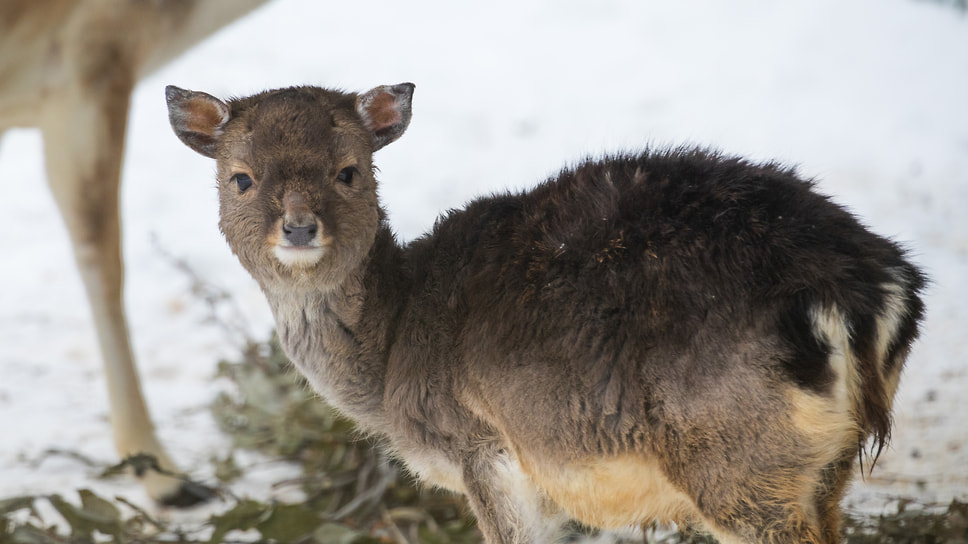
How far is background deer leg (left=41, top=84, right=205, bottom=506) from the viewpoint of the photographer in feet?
13.8

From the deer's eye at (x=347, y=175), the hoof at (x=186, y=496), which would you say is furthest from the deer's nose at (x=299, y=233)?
the hoof at (x=186, y=496)

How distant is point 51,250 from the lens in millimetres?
6918

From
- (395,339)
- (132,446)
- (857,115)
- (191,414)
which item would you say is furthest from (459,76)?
(395,339)

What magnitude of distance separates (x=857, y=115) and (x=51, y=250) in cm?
581

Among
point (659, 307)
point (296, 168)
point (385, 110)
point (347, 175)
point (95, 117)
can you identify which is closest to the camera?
point (659, 307)

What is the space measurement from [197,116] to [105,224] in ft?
4.81

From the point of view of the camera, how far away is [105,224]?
14.2 feet

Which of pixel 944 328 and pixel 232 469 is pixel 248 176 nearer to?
pixel 232 469

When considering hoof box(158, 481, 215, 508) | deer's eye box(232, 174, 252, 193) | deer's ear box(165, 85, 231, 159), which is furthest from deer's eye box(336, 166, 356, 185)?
hoof box(158, 481, 215, 508)

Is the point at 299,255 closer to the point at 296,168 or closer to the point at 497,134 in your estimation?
the point at 296,168

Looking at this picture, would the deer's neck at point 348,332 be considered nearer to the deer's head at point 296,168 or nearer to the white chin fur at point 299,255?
the deer's head at point 296,168

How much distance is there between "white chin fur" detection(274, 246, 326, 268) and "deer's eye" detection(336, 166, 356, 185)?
0.26 meters

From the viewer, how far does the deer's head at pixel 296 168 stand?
287 centimetres

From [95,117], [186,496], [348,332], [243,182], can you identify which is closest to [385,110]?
[243,182]
